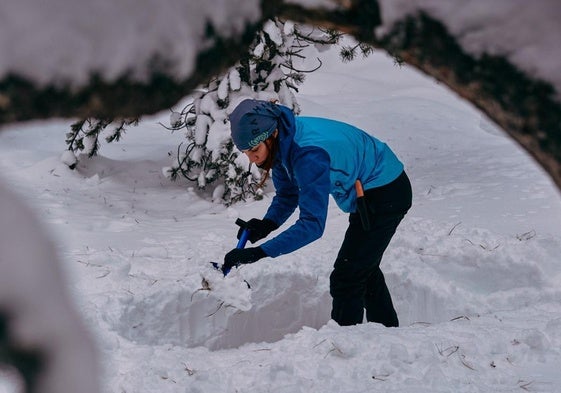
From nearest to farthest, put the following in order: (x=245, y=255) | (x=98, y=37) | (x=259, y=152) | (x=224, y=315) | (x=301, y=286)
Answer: (x=98, y=37)
(x=259, y=152)
(x=245, y=255)
(x=224, y=315)
(x=301, y=286)

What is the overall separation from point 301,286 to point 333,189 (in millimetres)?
1544

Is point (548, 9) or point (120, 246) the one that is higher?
point (548, 9)

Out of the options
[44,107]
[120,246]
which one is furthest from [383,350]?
[120,246]

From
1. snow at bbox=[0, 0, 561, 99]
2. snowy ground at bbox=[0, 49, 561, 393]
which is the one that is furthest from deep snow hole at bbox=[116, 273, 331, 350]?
snow at bbox=[0, 0, 561, 99]

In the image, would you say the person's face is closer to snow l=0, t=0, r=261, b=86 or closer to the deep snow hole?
the deep snow hole

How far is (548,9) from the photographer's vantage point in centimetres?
153

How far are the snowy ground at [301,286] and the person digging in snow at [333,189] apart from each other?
1.10ft

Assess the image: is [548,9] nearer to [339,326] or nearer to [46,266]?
[46,266]

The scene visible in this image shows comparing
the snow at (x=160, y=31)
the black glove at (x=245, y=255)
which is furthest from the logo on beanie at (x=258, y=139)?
the snow at (x=160, y=31)

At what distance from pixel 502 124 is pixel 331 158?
6.41 feet

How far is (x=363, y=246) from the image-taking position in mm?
4039

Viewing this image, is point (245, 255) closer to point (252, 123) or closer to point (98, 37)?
point (252, 123)

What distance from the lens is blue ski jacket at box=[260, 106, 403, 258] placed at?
3.55 m

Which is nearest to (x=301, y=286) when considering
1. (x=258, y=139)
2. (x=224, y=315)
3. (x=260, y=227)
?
(x=224, y=315)
